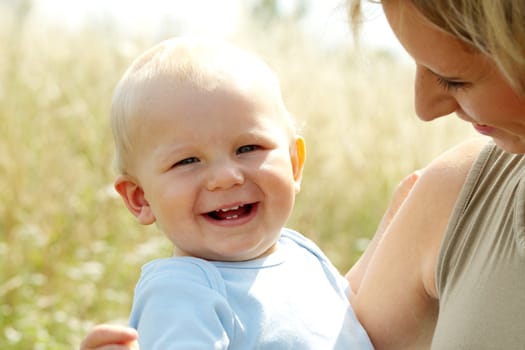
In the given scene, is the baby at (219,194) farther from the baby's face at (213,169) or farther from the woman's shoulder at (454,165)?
the woman's shoulder at (454,165)

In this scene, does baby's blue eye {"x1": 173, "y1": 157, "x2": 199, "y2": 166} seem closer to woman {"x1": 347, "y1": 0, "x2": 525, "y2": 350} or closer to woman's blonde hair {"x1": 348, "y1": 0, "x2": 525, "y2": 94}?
woman {"x1": 347, "y1": 0, "x2": 525, "y2": 350}

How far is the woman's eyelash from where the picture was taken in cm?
194

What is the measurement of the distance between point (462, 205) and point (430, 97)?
0.30m

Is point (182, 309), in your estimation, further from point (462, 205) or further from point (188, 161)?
point (462, 205)

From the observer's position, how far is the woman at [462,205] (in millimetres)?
1831

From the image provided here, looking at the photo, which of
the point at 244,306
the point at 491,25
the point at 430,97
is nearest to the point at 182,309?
the point at 244,306

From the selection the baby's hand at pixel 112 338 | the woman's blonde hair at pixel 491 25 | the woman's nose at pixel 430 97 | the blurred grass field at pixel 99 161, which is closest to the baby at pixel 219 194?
the baby's hand at pixel 112 338

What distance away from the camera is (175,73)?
2273mm

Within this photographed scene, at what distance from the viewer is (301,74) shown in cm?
639

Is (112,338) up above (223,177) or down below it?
below

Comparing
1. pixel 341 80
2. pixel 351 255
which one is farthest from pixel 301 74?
pixel 351 255

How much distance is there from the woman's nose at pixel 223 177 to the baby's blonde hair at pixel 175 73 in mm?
183

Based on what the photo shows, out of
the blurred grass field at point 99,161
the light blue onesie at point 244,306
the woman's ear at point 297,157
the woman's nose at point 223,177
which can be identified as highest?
the woman's nose at point 223,177

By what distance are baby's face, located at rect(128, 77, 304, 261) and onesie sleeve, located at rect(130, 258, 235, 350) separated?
10 cm
